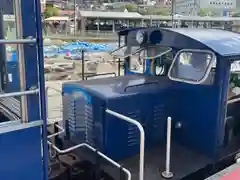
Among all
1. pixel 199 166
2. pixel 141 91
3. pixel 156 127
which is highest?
pixel 141 91

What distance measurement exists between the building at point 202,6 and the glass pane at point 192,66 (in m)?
29.9

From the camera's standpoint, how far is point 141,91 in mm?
3127

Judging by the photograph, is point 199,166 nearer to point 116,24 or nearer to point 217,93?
point 217,93

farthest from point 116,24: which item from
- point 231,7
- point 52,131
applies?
point 52,131

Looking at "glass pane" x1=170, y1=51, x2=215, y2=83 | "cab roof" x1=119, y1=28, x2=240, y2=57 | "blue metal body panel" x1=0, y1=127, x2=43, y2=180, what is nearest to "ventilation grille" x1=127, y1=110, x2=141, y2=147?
"glass pane" x1=170, y1=51, x2=215, y2=83

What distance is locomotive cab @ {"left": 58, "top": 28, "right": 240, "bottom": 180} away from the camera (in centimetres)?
291

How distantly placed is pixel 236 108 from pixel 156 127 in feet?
3.46

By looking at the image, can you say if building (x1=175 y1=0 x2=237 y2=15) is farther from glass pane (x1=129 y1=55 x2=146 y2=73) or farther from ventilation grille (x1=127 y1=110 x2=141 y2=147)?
ventilation grille (x1=127 y1=110 x2=141 y2=147)

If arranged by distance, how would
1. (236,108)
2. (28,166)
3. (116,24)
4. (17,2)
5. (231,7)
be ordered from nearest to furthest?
(17,2), (28,166), (236,108), (231,7), (116,24)

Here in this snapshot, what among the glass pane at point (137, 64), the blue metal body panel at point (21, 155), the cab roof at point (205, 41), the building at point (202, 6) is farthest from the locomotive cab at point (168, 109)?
the building at point (202, 6)

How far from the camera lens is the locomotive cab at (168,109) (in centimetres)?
291

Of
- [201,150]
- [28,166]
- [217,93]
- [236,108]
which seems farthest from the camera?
[236,108]

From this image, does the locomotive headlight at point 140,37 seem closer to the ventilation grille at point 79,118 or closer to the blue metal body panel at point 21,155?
the ventilation grille at point 79,118

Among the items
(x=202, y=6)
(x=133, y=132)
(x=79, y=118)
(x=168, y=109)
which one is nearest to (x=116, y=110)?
(x=133, y=132)
